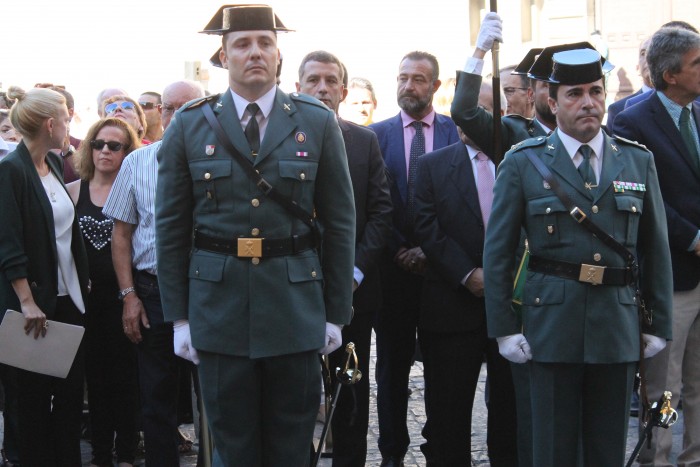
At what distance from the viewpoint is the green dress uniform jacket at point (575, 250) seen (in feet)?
15.2

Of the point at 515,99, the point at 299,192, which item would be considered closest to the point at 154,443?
Result: the point at 299,192

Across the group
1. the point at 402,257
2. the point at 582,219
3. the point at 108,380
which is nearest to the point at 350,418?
the point at 402,257

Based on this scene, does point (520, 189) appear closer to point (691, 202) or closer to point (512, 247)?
point (512, 247)

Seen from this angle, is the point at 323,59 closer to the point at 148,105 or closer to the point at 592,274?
the point at 592,274

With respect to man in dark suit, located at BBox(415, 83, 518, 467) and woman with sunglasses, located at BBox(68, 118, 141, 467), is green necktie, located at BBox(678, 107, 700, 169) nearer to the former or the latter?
man in dark suit, located at BBox(415, 83, 518, 467)

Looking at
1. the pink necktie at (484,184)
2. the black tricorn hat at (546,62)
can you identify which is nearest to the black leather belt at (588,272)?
the black tricorn hat at (546,62)

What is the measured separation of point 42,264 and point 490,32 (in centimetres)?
242

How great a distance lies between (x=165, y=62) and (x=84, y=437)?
17063mm

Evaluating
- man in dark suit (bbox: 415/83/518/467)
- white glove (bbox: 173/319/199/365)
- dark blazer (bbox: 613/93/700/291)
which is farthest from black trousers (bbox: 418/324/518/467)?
white glove (bbox: 173/319/199/365)

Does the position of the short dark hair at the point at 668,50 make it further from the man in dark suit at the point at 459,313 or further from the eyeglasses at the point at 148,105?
the eyeglasses at the point at 148,105

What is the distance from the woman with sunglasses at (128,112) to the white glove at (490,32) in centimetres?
266

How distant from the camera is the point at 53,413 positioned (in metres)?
5.93

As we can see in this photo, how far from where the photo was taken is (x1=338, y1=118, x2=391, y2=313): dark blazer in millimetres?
5852

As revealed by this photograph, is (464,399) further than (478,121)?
Yes
